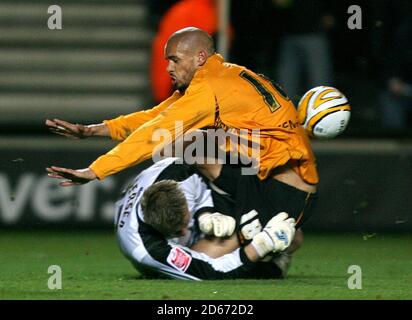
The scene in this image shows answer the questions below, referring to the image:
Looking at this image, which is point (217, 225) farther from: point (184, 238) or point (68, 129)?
point (68, 129)

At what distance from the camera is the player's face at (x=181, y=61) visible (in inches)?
278

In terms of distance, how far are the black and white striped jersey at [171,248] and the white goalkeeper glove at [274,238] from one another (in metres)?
Answer: 0.12

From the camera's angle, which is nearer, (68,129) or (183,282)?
(183,282)

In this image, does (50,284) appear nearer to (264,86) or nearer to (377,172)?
(264,86)

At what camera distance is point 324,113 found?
290 inches

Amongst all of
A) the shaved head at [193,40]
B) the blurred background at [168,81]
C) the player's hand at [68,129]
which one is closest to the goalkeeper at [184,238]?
the player's hand at [68,129]

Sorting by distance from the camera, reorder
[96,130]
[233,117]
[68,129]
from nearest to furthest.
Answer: [233,117] → [68,129] → [96,130]

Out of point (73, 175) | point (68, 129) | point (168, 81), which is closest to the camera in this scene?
point (73, 175)

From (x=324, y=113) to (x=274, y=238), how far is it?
1.01 meters

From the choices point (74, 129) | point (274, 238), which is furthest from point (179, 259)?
point (74, 129)

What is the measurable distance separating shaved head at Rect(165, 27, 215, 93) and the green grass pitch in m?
1.30

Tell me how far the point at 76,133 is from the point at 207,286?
142 cm

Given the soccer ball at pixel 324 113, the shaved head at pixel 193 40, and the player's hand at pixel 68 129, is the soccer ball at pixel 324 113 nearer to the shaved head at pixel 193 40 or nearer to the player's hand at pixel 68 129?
the shaved head at pixel 193 40

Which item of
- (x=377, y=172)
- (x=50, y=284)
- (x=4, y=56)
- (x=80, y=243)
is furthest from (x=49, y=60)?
(x=50, y=284)
